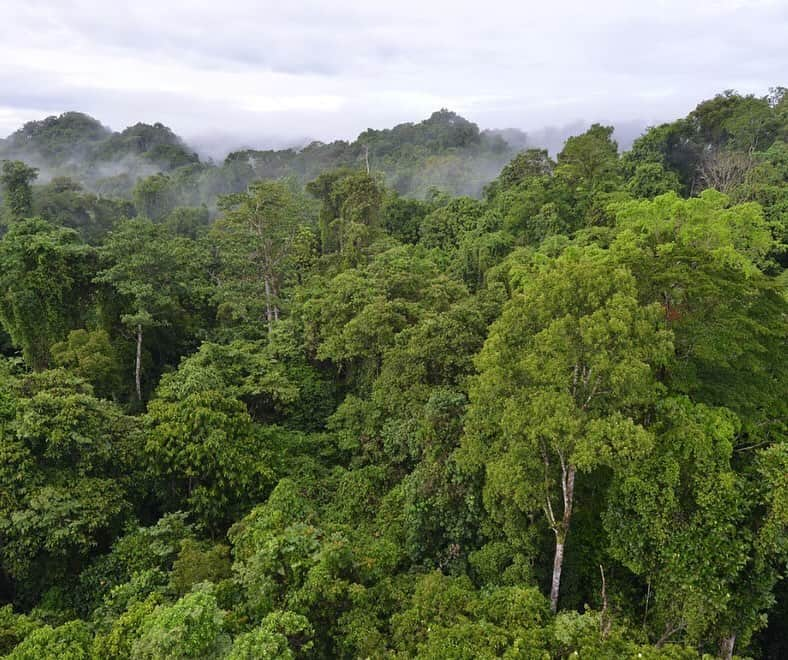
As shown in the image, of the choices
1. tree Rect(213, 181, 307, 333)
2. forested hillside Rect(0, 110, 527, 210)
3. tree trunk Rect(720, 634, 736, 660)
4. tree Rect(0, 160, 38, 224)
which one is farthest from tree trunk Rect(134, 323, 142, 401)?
forested hillside Rect(0, 110, 527, 210)

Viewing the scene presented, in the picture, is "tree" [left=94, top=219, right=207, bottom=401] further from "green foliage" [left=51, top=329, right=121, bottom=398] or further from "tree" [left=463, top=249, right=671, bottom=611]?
"tree" [left=463, top=249, right=671, bottom=611]

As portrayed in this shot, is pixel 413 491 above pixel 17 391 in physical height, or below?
below

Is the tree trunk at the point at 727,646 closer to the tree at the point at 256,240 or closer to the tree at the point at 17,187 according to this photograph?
the tree at the point at 256,240

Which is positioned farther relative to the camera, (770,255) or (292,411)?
(770,255)

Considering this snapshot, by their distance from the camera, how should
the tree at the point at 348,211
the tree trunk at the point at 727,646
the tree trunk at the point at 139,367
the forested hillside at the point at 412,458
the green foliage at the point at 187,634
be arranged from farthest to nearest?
1. the tree at the point at 348,211
2. the tree trunk at the point at 139,367
3. the tree trunk at the point at 727,646
4. the forested hillside at the point at 412,458
5. the green foliage at the point at 187,634

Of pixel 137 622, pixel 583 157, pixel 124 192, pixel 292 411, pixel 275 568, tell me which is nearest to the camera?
pixel 137 622

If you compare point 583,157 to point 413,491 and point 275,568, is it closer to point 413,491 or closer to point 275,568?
Result: point 413,491

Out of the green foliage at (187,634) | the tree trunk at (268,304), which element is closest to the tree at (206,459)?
the green foliage at (187,634)

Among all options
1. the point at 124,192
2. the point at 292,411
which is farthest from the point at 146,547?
the point at 124,192
